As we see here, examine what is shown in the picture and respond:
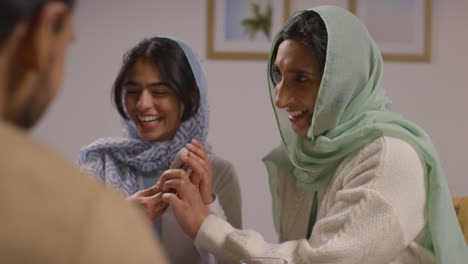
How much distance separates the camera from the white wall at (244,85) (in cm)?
353

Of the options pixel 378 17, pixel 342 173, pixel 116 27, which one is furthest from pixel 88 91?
pixel 342 173

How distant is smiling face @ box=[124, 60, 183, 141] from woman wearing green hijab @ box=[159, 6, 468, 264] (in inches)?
14.0

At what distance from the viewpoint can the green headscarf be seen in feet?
5.67

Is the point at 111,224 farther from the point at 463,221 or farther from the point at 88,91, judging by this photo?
the point at 88,91

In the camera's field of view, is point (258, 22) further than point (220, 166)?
Yes

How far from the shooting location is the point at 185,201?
186 centimetres

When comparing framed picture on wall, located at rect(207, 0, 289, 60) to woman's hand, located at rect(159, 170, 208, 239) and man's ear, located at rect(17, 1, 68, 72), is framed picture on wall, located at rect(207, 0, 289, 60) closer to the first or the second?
woman's hand, located at rect(159, 170, 208, 239)

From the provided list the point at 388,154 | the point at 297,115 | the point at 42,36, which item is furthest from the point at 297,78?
the point at 42,36

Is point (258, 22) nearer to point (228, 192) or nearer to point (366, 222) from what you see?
point (228, 192)

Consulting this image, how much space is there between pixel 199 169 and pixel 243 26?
1750mm

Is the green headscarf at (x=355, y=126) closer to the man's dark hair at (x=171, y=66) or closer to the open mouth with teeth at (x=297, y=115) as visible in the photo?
the open mouth with teeth at (x=297, y=115)

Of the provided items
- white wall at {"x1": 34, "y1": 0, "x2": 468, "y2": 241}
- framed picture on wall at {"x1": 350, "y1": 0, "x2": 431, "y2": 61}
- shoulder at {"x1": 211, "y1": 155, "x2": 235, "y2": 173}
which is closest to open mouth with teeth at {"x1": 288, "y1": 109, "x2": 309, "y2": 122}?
shoulder at {"x1": 211, "y1": 155, "x2": 235, "y2": 173}

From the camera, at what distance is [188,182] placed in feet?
6.17

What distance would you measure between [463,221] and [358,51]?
805mm
